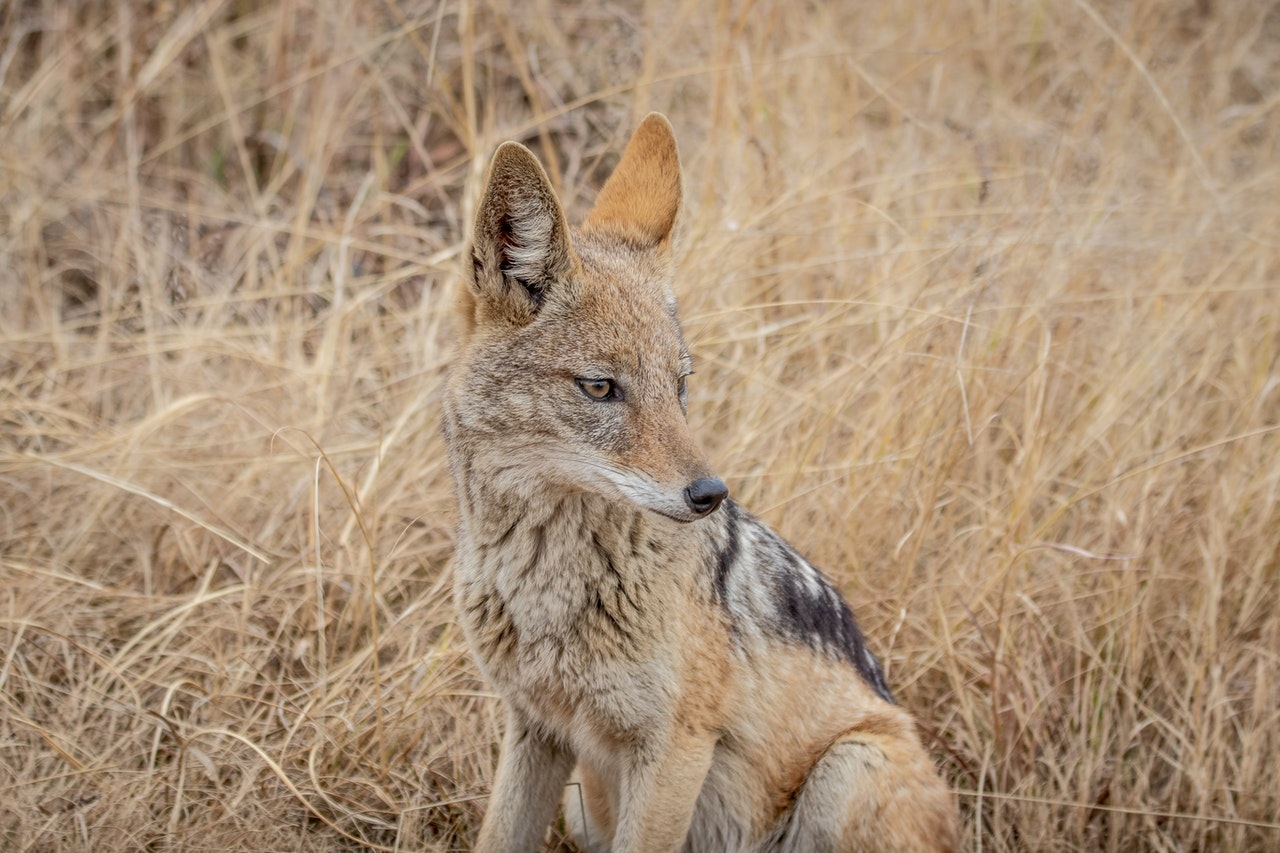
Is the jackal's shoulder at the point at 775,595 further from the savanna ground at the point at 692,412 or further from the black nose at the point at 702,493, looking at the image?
the savanna ground at the point at 692,412

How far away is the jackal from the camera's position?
309 centimetres

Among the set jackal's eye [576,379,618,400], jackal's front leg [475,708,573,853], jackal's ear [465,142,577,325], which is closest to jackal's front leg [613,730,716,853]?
jackal's front leg [475,708,573,853]

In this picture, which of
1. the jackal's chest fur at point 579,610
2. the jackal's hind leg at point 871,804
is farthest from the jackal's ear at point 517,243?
the jackal's hind leg at point 871,804

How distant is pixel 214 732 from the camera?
145 inches

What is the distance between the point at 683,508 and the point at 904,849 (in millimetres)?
1306

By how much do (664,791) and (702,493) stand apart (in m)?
0.91

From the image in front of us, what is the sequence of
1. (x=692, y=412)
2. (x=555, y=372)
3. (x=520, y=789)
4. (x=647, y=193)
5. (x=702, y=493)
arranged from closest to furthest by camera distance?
(x=702, y=493) → (x=555, y=372) → (x=520, y=789) → (x=647, y=193) → (x=692, y=412)

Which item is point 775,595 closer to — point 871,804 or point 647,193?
point 871,804

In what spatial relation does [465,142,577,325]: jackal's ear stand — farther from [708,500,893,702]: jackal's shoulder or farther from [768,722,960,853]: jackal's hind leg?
[768,722,960,853]: jackal's hind leg

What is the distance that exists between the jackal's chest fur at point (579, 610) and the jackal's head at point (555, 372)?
15 cm

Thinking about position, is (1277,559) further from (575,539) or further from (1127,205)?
(575,539)

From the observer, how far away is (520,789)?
11.5ft

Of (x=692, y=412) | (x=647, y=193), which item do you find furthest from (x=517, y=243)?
(x=692, y=412)

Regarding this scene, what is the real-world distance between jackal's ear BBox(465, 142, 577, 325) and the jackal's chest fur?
23.7 inches
